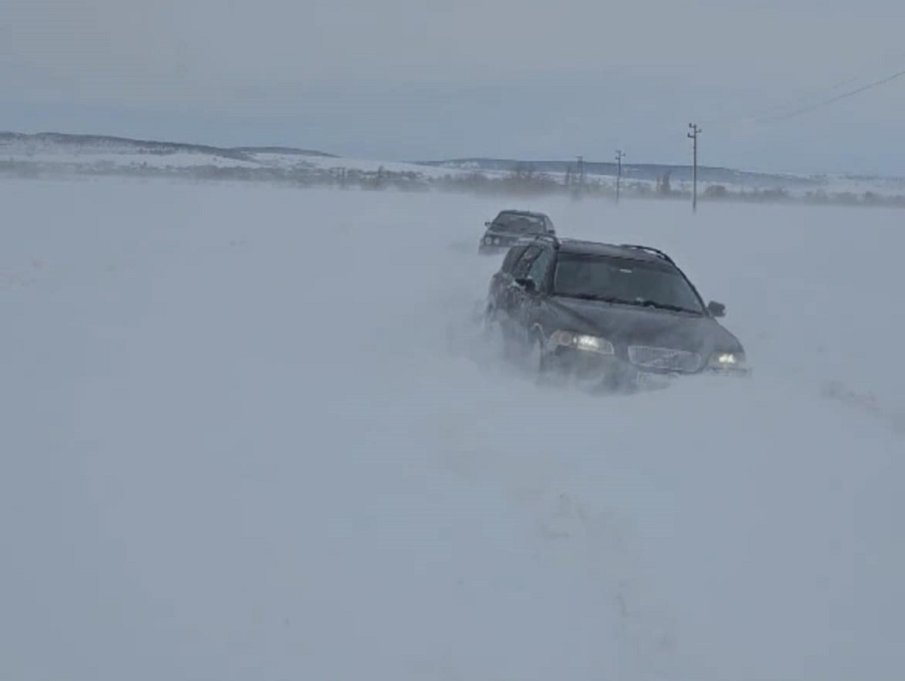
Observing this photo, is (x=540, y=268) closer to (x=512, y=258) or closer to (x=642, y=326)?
(x=512, y=258)

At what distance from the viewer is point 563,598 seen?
15.6 feet

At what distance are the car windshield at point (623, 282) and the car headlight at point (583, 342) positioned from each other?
102 cm

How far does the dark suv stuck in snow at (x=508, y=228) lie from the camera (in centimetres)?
2864

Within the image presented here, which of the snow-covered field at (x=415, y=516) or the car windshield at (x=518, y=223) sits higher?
the car windshield at (x=518, y=223)

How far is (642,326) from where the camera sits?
9305 millimetres

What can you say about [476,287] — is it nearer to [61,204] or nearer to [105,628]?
[105,628]

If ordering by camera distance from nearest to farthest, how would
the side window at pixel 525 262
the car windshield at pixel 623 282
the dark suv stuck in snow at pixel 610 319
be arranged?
1. the dark suv stuck in snow at pixel 610 319
2. the car windshield at pixel 623 282
3. the side window at pixel 525 262

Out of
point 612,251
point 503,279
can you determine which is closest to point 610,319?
point 612,251

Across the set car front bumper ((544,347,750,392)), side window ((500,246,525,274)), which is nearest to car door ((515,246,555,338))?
car front bumper ((544,347,750,392))

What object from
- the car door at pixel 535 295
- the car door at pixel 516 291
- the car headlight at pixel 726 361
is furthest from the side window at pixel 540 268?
the car headlight at pixel 726 361

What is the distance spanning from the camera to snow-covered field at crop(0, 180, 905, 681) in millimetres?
4242

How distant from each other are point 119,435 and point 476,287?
13992mm

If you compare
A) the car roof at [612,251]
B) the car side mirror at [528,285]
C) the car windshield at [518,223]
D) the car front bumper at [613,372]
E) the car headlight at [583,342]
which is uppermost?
the car windshield at [518,223]

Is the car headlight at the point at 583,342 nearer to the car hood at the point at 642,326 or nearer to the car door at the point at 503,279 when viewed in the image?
the car hood at the point at 642,326
